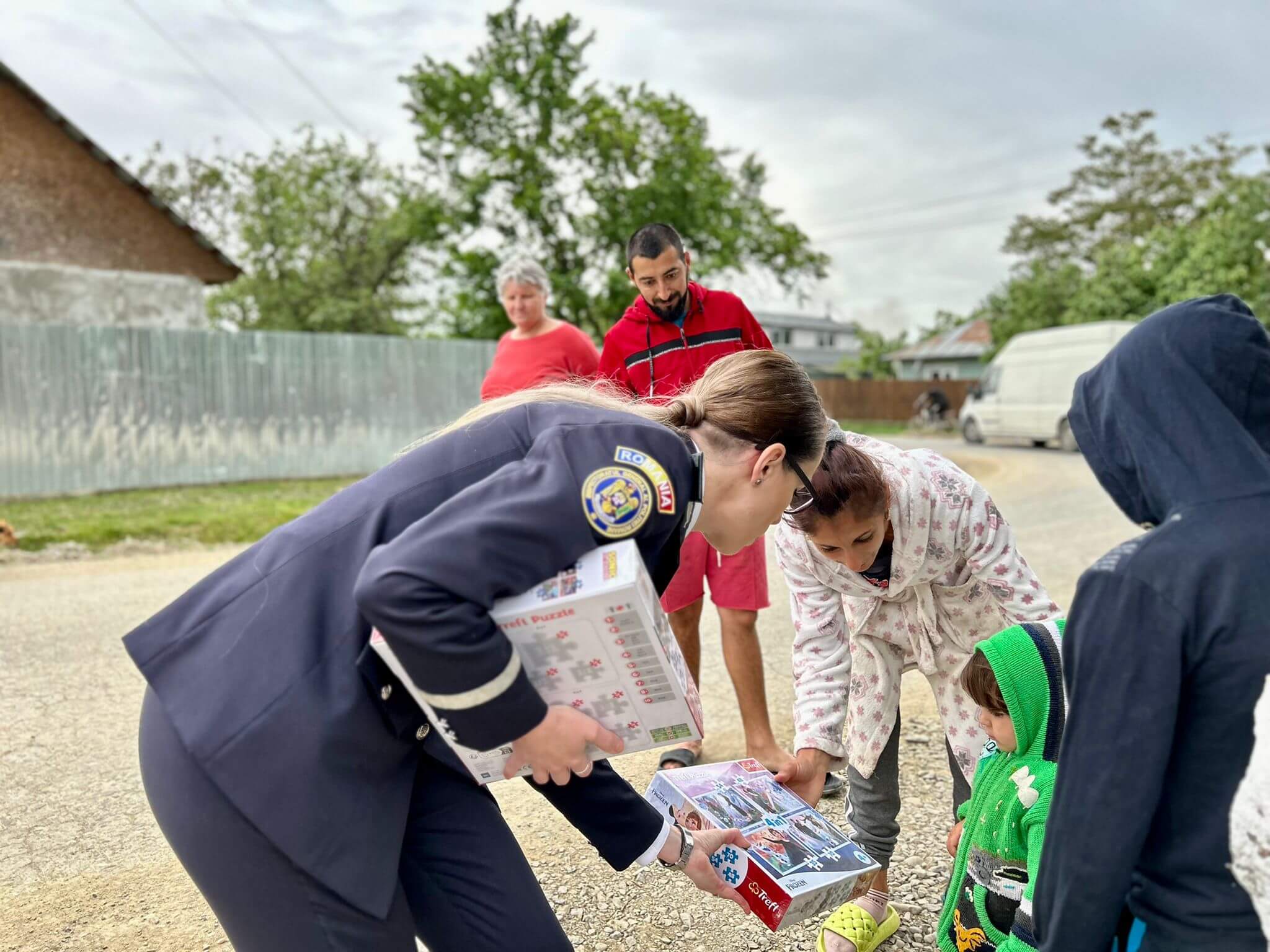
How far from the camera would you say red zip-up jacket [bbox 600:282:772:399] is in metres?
Answer: 4.55

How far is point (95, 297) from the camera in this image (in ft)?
55.3

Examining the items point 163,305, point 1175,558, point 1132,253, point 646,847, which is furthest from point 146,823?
point 1132,253

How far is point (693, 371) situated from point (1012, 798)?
2.51 metres

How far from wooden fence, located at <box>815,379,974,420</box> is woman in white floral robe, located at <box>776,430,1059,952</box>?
109 feet

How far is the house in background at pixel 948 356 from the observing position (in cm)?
6034

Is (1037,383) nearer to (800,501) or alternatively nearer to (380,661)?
(800,501)

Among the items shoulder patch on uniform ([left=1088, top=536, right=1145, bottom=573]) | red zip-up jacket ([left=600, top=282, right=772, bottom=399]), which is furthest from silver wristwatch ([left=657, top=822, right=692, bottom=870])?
red zip-up jacket ([left=600, top=282, right=772, bottom=399])

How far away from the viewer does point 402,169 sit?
26.2m

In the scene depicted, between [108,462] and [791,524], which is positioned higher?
[791,524]

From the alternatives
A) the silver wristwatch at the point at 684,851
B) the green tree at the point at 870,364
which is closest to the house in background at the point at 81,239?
the silver wristwatch at the point at 684,851

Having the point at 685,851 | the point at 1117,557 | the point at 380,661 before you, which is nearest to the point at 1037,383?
the point at 685,851

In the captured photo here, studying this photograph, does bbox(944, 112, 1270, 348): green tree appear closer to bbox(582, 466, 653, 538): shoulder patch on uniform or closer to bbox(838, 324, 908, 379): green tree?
bbox(838, 324, 908, 379): green tree

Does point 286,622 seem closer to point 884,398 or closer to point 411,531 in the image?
point 411,531

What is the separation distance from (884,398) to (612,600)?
3604 cm
